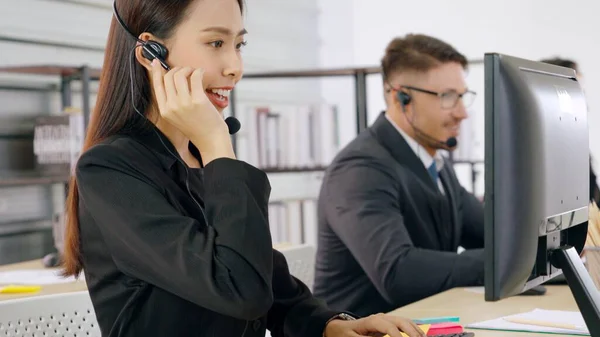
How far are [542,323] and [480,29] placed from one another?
13.3 ft

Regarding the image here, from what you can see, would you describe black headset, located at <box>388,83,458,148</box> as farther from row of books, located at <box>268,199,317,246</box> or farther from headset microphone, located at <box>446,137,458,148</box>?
row of books, located at <box>268,199,317,246</box>

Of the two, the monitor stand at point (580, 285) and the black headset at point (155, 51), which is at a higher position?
the black headset at point (155, 51)

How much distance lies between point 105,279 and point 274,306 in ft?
1.14

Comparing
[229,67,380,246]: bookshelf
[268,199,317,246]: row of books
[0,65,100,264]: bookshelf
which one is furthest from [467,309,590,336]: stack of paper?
[268,199,317,246]: row of books

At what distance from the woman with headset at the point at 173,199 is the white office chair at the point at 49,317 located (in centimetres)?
30

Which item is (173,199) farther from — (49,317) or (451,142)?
(451,142)

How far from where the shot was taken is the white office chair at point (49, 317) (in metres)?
1.62

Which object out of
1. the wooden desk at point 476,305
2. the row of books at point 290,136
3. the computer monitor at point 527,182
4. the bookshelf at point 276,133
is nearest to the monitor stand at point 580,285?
the computer monitor at point 527,182

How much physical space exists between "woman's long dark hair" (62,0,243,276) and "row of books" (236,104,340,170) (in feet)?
8.41

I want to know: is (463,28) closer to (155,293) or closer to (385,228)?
(385,228)

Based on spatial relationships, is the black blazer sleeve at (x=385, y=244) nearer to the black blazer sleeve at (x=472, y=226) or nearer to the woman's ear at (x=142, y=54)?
the black blazer sleeve at (x=472, y=226)

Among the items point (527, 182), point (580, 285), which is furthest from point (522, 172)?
point (580, 285)

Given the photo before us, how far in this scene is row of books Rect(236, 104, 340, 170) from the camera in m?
4.04

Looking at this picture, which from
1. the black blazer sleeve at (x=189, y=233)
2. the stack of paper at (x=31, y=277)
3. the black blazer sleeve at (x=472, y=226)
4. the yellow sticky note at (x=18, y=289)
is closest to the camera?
the black blazer sleeve at (x=189, y=233)
